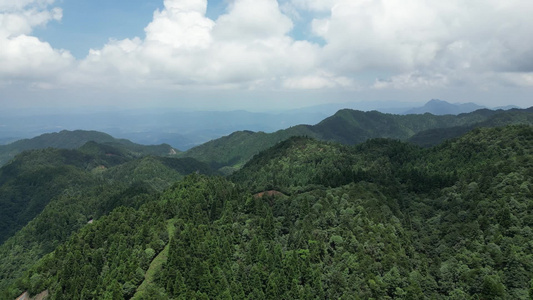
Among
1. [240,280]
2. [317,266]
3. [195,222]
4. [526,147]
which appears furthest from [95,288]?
[526,147]

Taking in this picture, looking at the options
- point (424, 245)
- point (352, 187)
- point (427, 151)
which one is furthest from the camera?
point (427, 151)

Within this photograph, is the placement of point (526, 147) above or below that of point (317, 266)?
above

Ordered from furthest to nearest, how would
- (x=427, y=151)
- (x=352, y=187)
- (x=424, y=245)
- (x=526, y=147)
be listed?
1. (x=427, y=151)
2. (x=526, y=147)
3. (x=352, y=187)
4. (x=424, y=245)

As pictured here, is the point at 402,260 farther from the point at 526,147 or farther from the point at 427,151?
the point at 427,151

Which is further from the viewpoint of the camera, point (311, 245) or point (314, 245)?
point (311, 245)

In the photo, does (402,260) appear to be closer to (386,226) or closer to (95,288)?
(386,226)

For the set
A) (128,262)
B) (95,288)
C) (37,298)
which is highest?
(128,262)

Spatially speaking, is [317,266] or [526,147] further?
[526,147]

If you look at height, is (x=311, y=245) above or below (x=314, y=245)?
below
